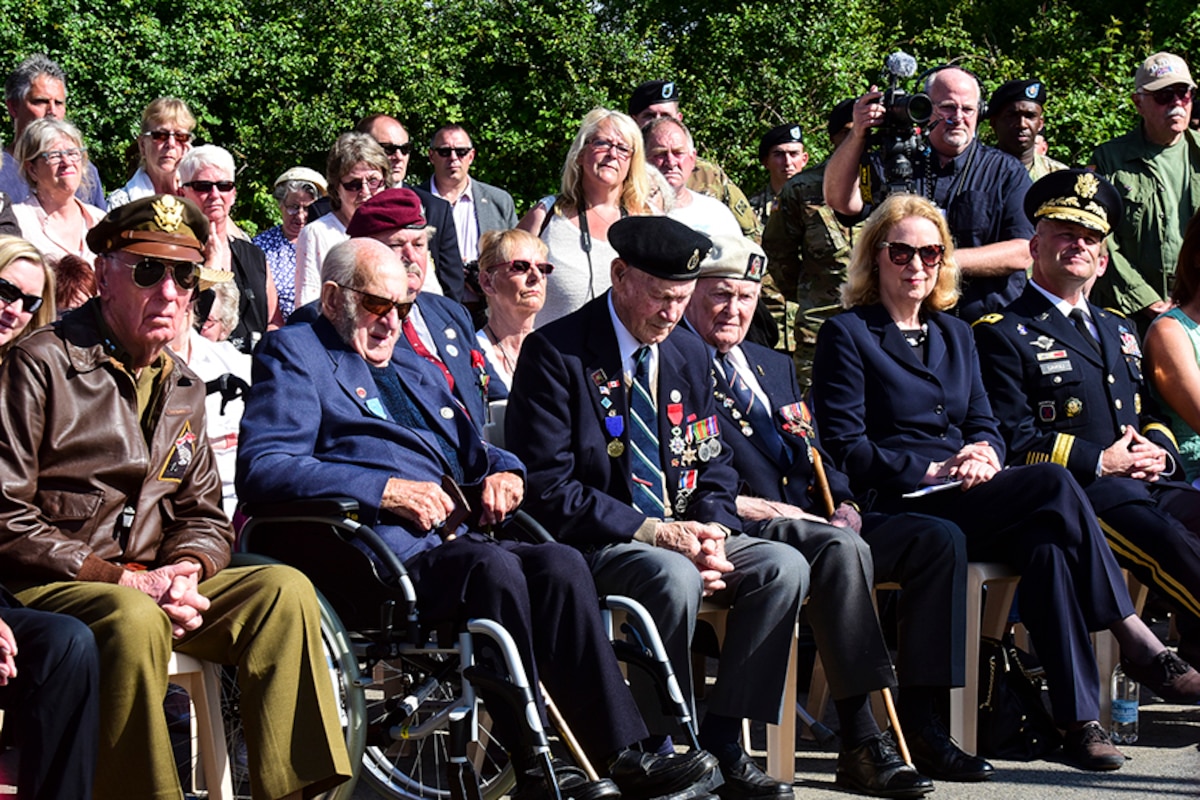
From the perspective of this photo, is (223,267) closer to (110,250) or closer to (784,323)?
(110,250)

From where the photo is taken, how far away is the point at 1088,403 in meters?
6.46

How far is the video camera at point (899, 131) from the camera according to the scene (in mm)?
7008

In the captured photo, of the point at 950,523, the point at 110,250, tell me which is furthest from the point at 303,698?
the point at 950,523

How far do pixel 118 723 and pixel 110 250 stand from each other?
123 cm

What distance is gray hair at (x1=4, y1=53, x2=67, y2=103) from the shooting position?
306 inches

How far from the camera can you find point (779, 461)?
5809 mm

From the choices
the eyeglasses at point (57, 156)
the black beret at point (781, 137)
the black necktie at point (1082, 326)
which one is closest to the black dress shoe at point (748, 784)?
the black necktie at point (1082, 326)

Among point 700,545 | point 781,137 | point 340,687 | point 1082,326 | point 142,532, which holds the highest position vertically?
point 781,137

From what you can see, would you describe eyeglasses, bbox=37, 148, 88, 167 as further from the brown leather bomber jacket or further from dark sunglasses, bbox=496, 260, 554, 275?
the brown leather bomber jacket

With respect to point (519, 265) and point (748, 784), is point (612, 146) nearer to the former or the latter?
point (519, 265)

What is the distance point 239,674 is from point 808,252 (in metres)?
4.06

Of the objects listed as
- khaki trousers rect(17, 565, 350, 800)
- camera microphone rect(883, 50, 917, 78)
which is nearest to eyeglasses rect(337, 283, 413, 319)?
khaki trousers rect(17, 565, 350, 800)

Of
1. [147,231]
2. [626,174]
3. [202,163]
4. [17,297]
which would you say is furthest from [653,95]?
[17,297]

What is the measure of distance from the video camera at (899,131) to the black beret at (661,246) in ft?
6.60
